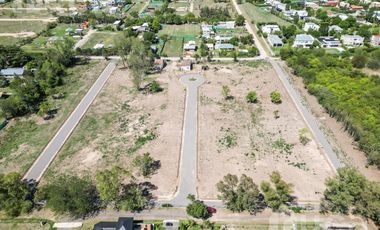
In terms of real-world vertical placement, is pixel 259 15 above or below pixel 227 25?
above

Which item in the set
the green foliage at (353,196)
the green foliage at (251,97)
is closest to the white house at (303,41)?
the green foliage at (251,97)

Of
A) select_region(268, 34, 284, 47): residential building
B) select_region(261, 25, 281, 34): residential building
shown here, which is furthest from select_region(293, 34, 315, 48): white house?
select_region(261, 25, 281, 34): residential building

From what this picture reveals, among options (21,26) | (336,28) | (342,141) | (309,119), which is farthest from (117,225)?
(21,26)

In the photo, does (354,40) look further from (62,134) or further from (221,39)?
(62,134)

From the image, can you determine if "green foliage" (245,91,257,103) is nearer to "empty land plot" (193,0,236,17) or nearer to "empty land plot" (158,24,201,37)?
"empty land plot" (158,24,201,37)

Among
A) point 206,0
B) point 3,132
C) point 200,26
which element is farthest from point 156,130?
point 206,0

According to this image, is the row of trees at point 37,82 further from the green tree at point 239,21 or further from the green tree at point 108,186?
the green tree at point 239,21

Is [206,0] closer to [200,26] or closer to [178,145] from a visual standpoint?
[200,26]
